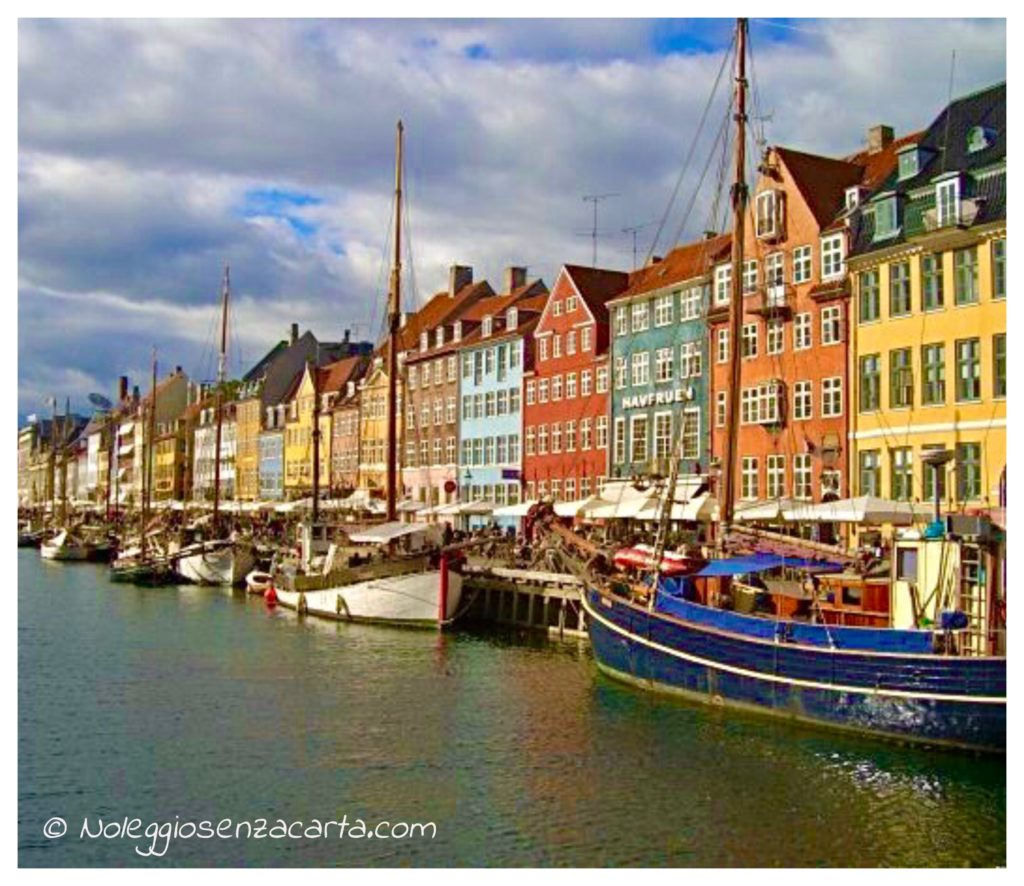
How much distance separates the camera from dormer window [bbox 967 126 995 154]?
4103 centimetres

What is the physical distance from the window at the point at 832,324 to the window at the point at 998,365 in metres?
7.86

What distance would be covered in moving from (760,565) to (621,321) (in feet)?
107

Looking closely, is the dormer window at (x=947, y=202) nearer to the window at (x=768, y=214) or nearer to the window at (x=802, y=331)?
the window at (x=802, y=331)

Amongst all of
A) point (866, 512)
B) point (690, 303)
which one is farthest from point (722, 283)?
point (866, 512)

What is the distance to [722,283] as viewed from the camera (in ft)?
172

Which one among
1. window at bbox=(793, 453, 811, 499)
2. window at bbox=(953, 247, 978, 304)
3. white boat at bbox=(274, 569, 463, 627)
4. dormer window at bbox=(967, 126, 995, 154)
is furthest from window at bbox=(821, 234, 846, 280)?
white boat at bbox=(274, 569, 463, 627)

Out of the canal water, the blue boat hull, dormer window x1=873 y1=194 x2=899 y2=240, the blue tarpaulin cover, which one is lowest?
the canal water

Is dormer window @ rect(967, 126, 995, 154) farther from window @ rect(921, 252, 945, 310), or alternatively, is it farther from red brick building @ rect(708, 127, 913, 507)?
red brick building @ rect(708, 127, 913, 507)

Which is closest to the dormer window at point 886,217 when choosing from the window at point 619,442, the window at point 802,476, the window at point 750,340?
the window at point 750,340

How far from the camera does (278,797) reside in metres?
21.7

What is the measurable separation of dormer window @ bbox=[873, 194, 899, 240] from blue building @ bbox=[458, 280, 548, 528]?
29.5m

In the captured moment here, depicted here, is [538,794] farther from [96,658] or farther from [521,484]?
[521,484]

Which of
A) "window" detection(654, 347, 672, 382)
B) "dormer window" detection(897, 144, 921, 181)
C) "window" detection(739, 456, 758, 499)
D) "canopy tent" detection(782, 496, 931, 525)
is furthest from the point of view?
"window" detection(654, 347, 672, 382)

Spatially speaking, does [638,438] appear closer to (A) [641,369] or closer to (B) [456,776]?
(A) [641,369]
